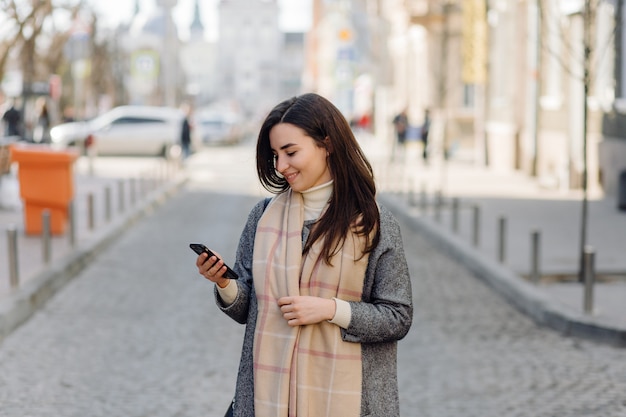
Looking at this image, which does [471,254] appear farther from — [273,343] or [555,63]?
[555,63]

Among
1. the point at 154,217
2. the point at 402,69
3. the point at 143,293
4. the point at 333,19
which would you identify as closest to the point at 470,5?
the point at 154,217

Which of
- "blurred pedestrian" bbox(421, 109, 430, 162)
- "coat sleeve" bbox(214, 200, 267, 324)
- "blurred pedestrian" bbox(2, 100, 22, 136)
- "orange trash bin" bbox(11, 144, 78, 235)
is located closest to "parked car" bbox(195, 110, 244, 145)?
"blurred pedestrian" bbox(421, 109, 430, 162)

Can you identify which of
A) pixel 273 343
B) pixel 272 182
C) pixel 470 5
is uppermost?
pixel 470 5

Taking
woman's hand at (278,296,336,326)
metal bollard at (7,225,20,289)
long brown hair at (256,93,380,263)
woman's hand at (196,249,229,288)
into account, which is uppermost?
long brown hair at (256,93,380,263)

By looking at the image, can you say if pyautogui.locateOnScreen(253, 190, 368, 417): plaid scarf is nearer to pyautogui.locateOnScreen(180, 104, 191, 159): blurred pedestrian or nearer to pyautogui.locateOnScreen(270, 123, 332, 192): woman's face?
pyautogui.locateOnScreen(270, 123, 332, 192): woman's face

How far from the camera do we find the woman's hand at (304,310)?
3268mm

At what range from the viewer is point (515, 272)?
39.2ft

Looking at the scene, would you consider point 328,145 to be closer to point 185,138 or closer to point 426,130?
point 426,130

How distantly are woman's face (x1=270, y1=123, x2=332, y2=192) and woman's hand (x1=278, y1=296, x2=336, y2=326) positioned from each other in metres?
0.33

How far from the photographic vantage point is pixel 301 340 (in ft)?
11.0

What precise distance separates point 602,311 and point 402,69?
4566cm

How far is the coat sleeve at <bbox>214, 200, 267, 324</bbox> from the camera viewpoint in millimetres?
3516

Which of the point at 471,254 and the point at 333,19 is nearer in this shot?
the point at 471,254

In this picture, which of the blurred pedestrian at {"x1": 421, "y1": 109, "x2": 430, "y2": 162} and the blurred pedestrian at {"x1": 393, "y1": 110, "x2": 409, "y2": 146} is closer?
the blurred pedestrian at {"x1": 421, "y1": 109, "x2": 430, "y2": 162}
